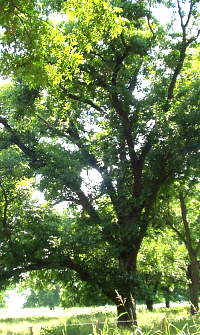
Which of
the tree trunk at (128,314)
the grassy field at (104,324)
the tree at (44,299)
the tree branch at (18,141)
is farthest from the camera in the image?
the tree at (44,299)

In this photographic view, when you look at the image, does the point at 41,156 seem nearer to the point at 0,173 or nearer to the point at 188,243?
the point at 0,173

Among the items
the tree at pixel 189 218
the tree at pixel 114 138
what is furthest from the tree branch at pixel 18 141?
the tree at pixel 189 218

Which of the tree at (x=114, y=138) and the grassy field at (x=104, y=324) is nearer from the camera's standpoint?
the grassy field at (x=104, y=324)

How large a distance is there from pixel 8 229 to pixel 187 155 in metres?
7.77

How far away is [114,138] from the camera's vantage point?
19094mm

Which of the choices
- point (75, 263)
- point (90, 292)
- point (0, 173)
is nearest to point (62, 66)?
point (0, 173)

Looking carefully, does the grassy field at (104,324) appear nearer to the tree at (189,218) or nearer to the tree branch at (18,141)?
the tree at (189,218)

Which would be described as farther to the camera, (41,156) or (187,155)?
(41,156)

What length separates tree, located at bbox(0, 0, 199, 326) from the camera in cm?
1700

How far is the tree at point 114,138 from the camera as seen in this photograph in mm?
17000

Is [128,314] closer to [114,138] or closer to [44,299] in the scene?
[114,138]

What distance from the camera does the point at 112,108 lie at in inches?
748

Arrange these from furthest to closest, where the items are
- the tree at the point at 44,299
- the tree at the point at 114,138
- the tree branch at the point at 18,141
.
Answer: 1. the tree at the point at 44,299
2. the tree branch at the point at 18,141
3. the tree at the point at 114,138

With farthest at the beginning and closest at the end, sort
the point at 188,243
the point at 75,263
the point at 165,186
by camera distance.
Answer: the point at 188,243
the point at 165,186
the point at 75,263
